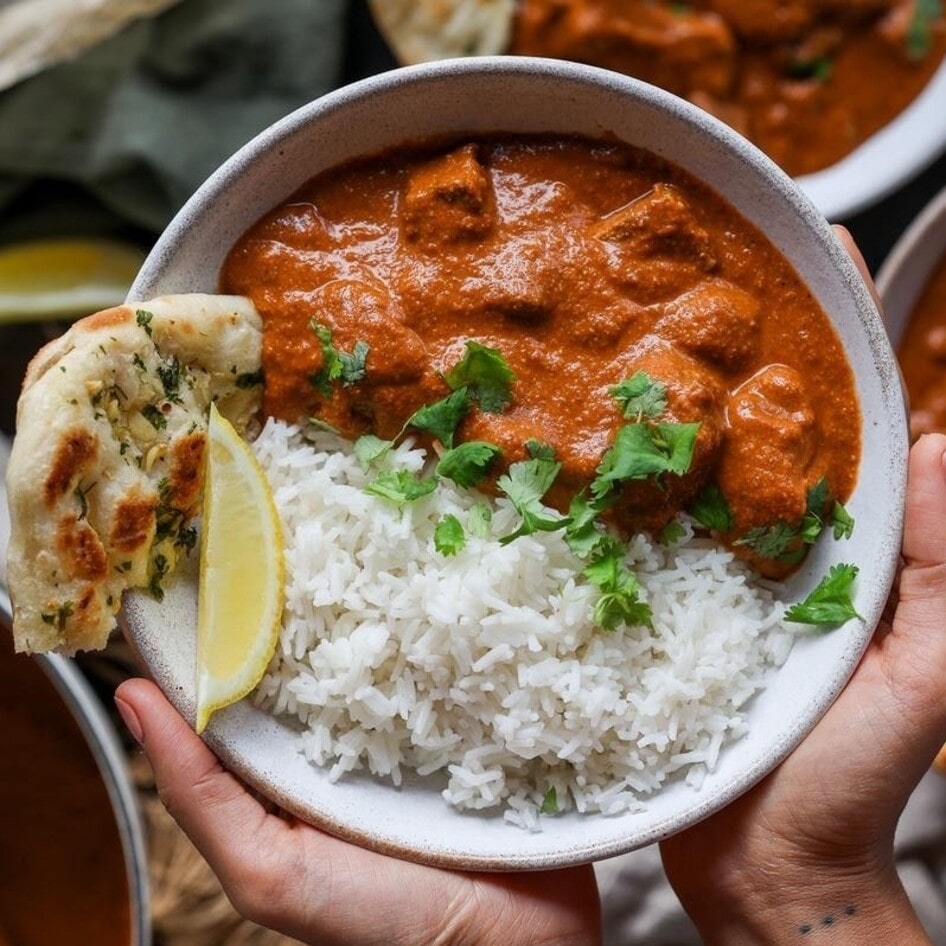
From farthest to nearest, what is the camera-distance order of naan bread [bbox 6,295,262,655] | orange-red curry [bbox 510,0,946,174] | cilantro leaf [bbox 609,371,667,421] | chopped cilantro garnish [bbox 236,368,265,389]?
orange-red curry [bbox 510,0,946,174]
chopped cilantro garnish [bbox 236,368,265,389]
cilantro leaf [bbox 609,371,667,421]
naan bread [bbox 6,295,262,655]

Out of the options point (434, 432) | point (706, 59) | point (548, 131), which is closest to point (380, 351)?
point (434, 432)

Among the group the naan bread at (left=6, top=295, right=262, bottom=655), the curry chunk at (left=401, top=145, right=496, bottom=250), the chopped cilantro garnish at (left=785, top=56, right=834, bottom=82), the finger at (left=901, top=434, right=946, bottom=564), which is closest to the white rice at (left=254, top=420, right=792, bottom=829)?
the naan bread at (left=6, top=295, right=262, bottom=655)

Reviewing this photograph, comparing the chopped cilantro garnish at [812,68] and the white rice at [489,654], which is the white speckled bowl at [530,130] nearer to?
the white rice at [489,654]

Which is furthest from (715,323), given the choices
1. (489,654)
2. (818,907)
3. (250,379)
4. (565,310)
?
(818,907)

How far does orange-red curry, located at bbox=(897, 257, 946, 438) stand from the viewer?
372cm

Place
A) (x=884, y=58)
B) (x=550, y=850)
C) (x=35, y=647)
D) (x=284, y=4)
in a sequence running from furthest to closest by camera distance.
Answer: (x=884, y=58) < (x=284, y=4) < (x=550, y=850) < (x=35, y=647)

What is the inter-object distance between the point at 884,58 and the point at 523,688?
237 cm

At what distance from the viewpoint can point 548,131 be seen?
2.69m

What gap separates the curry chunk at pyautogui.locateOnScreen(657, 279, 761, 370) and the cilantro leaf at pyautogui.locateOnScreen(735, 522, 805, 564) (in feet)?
1.13

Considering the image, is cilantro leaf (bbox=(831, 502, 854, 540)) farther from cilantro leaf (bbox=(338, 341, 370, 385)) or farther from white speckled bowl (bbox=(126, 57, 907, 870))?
cilantro leaf (bbox=(338, 341, 370, 385))

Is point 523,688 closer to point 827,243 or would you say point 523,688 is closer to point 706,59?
point 827,243

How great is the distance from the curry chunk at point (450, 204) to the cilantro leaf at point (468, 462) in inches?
16.6

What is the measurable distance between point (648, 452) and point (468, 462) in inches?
14.3

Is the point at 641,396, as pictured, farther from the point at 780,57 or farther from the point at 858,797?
the point at 780,57
